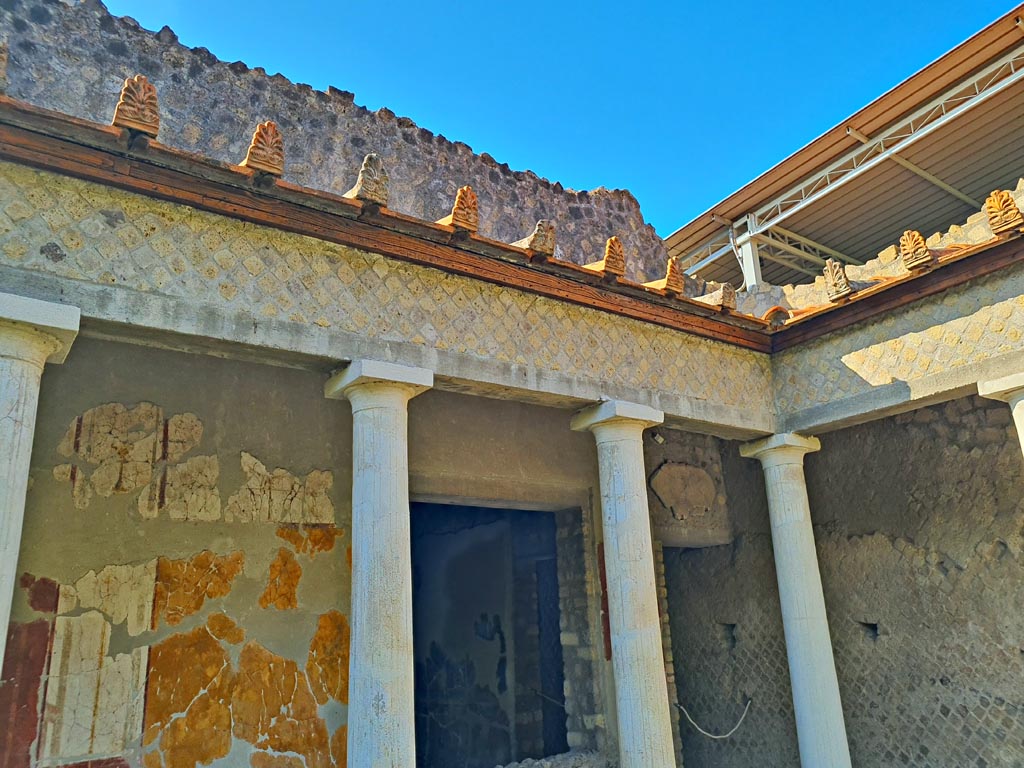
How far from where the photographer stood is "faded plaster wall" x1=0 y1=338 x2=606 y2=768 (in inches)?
157

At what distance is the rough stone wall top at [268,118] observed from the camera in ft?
16.7

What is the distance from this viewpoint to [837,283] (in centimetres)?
548

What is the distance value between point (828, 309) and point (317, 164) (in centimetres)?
405

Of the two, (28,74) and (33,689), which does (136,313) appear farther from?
(28,74)

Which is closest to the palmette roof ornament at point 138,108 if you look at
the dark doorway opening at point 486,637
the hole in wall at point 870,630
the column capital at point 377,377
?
the column capital at point 377,377

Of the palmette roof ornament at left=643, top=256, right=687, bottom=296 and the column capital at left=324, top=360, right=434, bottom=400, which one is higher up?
the palmette roof ornament at left=643, top=256, right=687, bottom=296

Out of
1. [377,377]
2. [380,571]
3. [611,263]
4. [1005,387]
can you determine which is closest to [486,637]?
[380,571]

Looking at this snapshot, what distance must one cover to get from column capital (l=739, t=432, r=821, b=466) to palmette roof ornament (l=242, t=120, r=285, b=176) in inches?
162

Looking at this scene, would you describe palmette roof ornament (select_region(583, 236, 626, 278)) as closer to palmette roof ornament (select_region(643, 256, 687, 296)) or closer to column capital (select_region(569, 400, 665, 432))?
palmette roof ornament (select_region(643, 256, 687, 296))

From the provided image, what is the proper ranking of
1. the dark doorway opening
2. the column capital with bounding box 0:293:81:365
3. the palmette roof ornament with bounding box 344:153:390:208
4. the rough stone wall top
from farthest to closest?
the dark doorway opening
the rough stone wall top
the palmette roof ornament with bounding box 344:153:390:208
the column capital with bounding box 0:293:81:365

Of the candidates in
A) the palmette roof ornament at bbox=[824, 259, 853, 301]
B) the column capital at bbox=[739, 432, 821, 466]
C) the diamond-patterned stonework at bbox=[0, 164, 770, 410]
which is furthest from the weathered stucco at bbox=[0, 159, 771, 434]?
the palmette roof ornament at bbox=[824, 259, 853, 301]

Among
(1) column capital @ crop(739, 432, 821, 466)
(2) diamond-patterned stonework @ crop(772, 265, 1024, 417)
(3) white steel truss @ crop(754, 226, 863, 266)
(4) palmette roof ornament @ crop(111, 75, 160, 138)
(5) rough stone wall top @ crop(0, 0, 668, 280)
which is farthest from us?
(3) white steel truss @ crop(754, 226, 863, 266)

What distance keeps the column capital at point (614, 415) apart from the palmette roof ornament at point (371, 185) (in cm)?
193

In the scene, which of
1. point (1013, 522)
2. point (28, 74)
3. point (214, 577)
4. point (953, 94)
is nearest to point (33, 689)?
point (214, 577)
